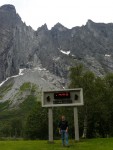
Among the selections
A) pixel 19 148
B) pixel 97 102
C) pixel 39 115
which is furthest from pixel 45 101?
pixel 39 115

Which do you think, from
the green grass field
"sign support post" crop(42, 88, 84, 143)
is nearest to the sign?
"sign support post" crop(42, 88, 84, 143)

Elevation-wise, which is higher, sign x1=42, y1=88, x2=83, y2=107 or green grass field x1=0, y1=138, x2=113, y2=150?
sign x1=42, y1=88, x2=83, y2=107

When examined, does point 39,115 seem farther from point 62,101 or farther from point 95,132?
point 62,101

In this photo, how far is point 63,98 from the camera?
38469 millimetres

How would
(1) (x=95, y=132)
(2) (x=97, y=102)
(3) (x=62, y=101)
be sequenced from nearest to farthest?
(3) (x=62, y=101), (2) (x=97, y=102), (1) (x=95, y=132)

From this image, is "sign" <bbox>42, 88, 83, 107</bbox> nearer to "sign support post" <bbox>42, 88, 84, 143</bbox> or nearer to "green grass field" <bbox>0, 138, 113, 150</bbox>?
"sign support post" <bbox>42, 88, 84, 143</bbox>

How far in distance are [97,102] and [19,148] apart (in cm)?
2659

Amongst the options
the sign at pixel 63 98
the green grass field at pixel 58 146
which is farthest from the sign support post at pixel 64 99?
the green grass field at pixel 58 146

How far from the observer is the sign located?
38.3 metres

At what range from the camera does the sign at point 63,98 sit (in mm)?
38344

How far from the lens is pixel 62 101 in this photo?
3838 cm

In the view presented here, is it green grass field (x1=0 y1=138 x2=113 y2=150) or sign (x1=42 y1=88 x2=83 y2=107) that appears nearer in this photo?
green grass field (x1=0 y1=138 x2=113 y2=150)

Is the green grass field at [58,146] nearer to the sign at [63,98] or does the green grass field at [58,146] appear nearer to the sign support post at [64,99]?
the sign support post at [64,99]

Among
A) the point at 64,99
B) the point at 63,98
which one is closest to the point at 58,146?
the point at 64,99
